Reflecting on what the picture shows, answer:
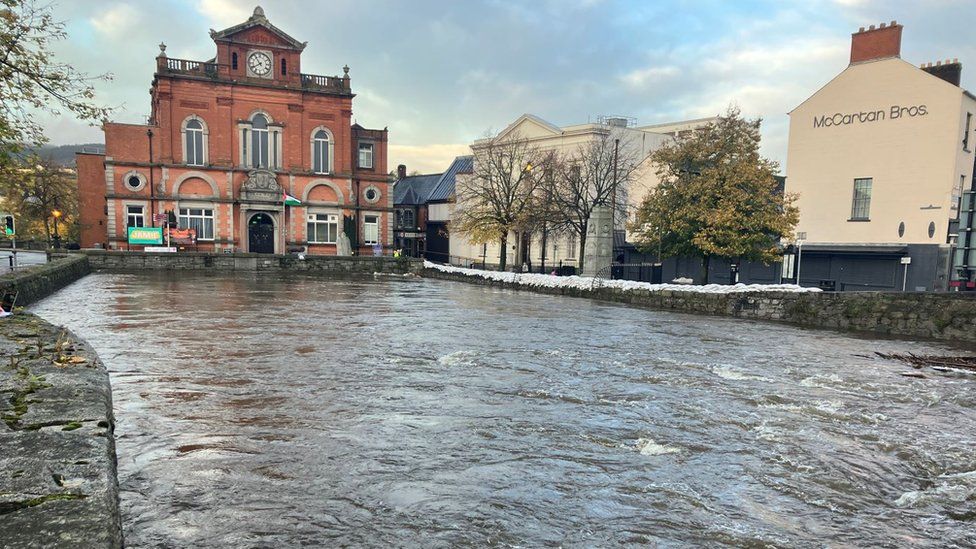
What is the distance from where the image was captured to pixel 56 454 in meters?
3.46

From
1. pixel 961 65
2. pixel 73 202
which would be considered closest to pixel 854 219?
pixel 961 65

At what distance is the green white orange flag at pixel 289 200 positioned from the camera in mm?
43509

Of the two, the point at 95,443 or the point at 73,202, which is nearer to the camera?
the point at 95,443

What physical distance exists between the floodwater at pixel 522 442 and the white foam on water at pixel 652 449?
0.06 meters

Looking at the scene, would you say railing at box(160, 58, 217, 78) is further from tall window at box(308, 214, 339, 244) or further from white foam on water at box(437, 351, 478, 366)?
white foam on water at box(437, 351, 478, 366)

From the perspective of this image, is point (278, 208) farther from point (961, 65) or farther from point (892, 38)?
point (961, 65)

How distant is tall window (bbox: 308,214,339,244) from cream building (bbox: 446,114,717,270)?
35.1 feet

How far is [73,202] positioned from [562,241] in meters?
48.1

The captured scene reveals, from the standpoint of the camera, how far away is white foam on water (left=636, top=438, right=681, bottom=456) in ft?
20.8

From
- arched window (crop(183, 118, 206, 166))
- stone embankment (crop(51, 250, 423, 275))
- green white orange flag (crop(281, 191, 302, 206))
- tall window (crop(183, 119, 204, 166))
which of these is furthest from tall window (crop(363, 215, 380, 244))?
tall window (crop(183, 119, 204, 166))

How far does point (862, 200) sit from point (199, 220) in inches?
1714

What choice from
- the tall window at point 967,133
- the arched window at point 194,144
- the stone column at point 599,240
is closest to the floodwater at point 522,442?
the stone column at point 599,240

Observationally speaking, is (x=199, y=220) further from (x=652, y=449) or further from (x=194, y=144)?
(x=652, y=449)

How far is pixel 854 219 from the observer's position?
2967cm
